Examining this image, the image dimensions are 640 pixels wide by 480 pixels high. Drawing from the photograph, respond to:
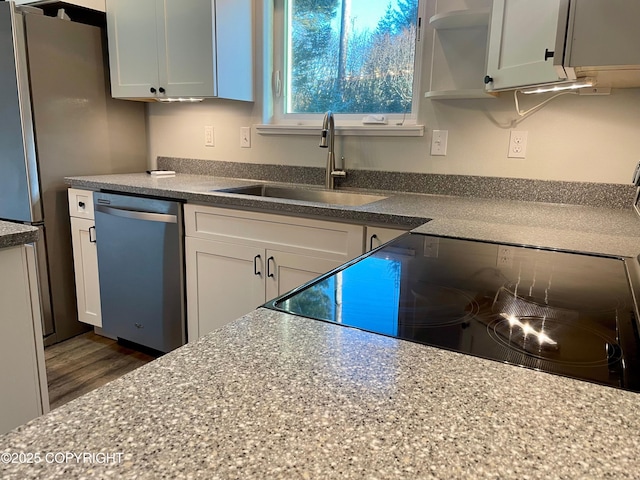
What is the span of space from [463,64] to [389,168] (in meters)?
0.57

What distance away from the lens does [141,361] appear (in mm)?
2424

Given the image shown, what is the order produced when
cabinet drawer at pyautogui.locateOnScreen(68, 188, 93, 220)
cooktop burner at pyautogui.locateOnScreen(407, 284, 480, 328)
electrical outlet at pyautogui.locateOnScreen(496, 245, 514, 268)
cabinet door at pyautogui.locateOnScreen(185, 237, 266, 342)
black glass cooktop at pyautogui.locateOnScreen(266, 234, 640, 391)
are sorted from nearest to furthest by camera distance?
black glass cooktop at pyautogui.locateOnScreen(266, 234, 640, 391) → cooktop burner at pyautogui.locateOnScreen(407, 284, 480, 328) → electrical outlet at pyautogui.locateOnScreen(496, 245, 514, 268) → cabinet door at pyautogui.locateOnScreen(185, 237, 266, 342) → cabinet drawer at pyautogui.locateOnScreen(68, 188, 93, 220)

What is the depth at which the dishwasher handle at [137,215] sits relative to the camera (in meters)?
2.18

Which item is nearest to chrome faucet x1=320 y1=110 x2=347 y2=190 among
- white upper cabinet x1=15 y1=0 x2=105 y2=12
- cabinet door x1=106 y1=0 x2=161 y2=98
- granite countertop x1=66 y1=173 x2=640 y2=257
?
granite countertop x1=66 y1=173 x2=640 y2=257

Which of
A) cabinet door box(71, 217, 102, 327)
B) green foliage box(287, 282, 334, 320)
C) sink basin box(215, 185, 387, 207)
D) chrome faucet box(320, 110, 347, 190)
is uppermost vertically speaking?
chrome faucet box(320, 110, 347, 190)

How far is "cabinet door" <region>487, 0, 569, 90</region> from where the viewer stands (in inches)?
50.6

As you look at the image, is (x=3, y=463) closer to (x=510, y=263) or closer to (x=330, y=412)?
(x=330, y=412)

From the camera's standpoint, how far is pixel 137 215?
7.39ft

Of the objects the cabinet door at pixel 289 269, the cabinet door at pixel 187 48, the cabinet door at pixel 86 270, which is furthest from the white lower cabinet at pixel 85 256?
the cabinet door at pixel 289 269

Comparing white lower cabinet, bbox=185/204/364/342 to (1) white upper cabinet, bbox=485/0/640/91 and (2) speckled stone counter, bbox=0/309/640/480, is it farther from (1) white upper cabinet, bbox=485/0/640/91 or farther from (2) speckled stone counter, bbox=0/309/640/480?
(2) speckled stone counter, bbox=0/309/640/480

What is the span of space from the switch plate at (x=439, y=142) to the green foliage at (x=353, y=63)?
0.78 ft

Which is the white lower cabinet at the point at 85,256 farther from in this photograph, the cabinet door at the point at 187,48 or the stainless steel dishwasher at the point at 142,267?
the cabinet door at the point at 187,48

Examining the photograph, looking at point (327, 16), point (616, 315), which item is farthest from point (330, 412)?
point (327, 16)

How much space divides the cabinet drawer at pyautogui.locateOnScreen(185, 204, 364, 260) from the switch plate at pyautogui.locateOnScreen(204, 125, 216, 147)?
0.78 metres
